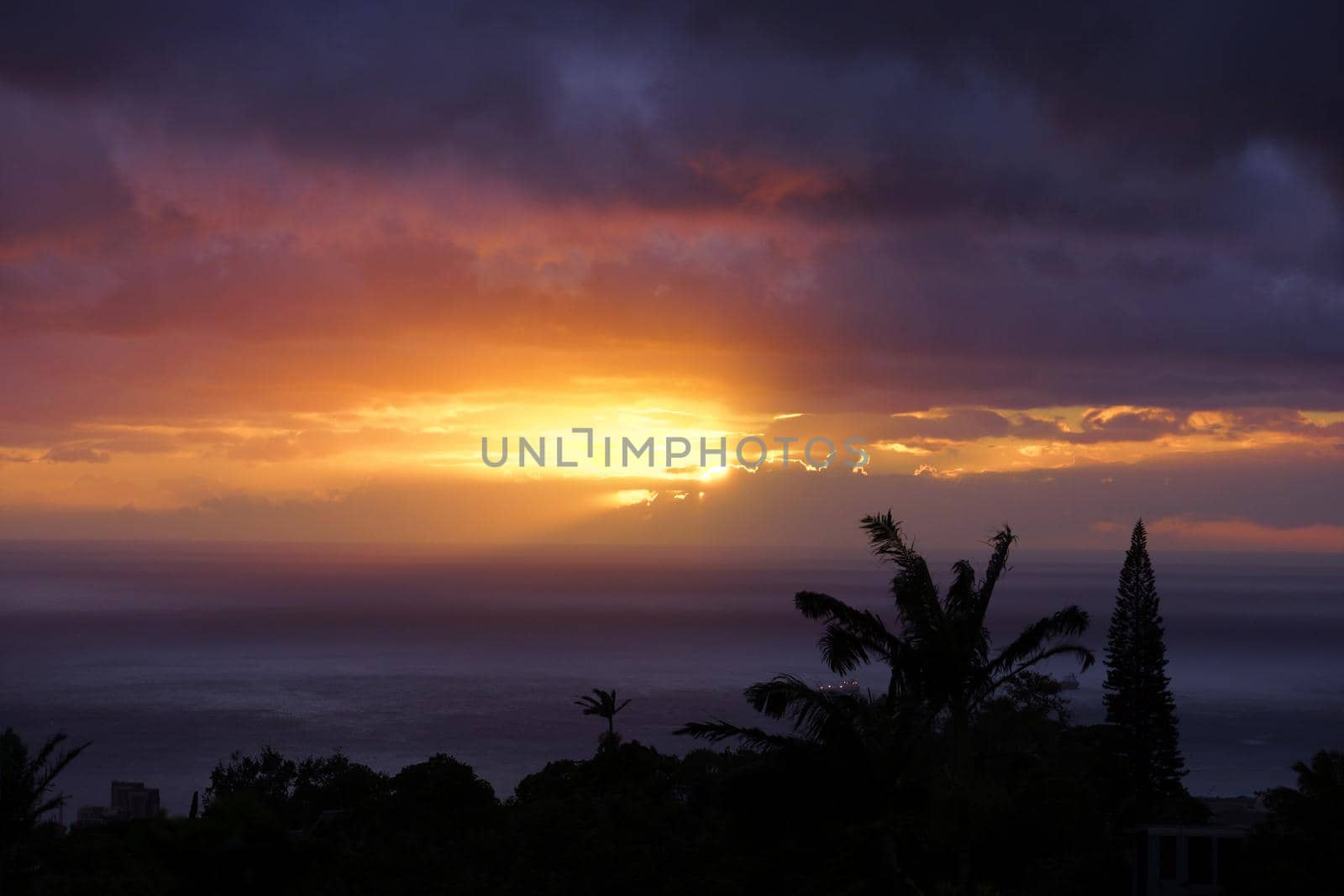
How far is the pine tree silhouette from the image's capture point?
180 ft

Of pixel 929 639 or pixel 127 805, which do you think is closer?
pixel 929 639

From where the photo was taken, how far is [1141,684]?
56062 millimetres

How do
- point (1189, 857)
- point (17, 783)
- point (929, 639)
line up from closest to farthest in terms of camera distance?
point (929, 639), point (17, 783), point (1189, 857)

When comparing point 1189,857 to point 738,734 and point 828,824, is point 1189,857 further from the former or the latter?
point 738,734

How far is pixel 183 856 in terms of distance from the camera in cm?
1418

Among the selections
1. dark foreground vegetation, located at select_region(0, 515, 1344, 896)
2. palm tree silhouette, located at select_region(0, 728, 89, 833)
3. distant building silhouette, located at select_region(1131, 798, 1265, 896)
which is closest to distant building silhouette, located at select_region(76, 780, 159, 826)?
dark foreground vegetation, located at select_region(0, 515, 1344, 896)

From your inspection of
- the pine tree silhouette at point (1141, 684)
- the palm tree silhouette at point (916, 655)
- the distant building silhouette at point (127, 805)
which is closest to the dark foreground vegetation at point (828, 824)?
the palm tree silhouette at point (916, 655)

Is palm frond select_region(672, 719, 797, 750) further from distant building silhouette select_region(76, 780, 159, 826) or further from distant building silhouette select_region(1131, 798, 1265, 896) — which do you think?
distant building silhouette select_region(76, 780, 159, 826)

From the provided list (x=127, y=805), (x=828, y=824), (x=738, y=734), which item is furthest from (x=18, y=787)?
(x=127, y=805)

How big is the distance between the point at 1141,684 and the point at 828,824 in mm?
44213

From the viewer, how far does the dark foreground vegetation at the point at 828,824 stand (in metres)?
16.0

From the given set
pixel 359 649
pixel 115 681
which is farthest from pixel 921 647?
pixel 359 649

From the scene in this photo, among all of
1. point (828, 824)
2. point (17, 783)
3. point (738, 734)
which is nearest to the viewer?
point (828, 824)

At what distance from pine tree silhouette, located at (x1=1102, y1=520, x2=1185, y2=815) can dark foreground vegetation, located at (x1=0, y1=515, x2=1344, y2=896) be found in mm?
18123
